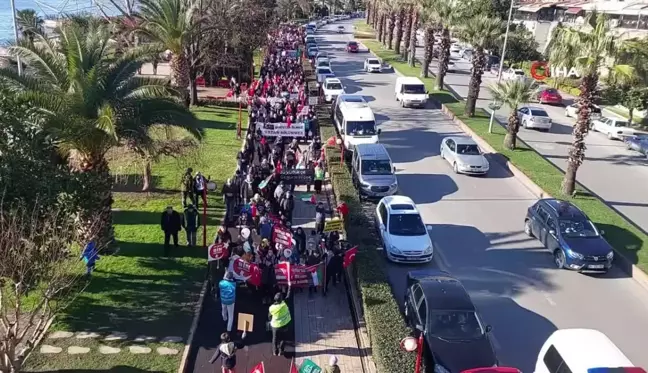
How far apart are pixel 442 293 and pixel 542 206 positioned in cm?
778

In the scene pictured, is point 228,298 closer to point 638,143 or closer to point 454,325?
point 454,325

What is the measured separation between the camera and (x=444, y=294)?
12.5 metres

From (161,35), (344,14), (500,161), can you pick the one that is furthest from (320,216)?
(344,14)

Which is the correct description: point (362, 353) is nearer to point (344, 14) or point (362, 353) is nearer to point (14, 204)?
point (14, 204)

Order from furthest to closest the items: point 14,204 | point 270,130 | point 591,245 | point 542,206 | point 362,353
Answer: point 270,130, point 542,206, point 591,245, point 362,353, point 14,204

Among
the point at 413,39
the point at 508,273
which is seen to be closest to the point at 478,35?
the point at 508,273

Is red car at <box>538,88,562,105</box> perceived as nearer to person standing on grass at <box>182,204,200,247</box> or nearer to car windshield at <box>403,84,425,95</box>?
car windshield at <box>403,84,425,95</box>

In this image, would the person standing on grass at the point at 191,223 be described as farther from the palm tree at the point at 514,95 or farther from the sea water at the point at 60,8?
the palm tree at the point at 514,95

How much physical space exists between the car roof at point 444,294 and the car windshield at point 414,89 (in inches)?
1064

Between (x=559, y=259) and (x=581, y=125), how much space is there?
7.45 metres

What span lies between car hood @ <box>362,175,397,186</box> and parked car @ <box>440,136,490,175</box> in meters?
4.97

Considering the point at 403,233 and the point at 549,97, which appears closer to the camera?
the point at 403,233

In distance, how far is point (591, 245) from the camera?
16719 mm

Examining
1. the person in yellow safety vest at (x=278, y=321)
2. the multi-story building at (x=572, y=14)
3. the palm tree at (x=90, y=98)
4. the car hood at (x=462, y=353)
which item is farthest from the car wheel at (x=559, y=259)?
the multi-story building at (x=572, y=14)
